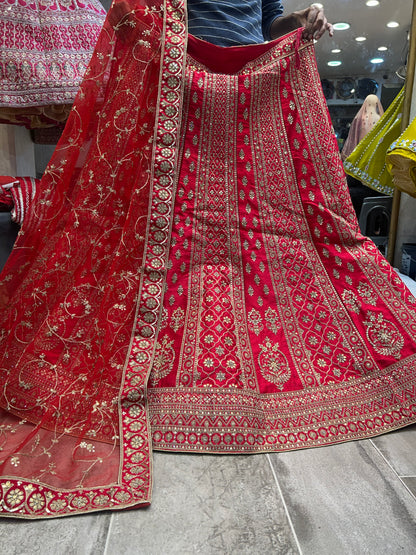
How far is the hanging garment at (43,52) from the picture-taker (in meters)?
1.74

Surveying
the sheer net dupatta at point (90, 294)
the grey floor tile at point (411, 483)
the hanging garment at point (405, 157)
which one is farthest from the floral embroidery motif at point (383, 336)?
the hanging garment at point (405, 157)

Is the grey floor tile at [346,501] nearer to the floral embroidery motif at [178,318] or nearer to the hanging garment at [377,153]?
the floral embroidery motif at [178,318]

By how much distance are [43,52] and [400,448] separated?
188cm

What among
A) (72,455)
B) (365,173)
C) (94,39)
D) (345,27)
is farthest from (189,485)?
(345,27)

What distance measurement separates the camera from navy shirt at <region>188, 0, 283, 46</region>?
53.9 inches

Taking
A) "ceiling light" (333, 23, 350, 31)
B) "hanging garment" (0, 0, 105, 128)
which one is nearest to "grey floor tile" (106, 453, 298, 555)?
"hanging garment" (0, 0, 105, 128)

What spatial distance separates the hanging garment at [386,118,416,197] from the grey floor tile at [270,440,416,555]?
1499 mm

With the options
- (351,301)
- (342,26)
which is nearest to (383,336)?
(351,301)

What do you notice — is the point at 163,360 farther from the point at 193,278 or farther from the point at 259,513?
the point at 259,513

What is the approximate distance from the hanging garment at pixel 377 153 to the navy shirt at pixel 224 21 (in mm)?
1063

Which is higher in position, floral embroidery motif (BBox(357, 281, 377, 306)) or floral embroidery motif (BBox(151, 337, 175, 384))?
floral embroidery motif (BBox(357, 281, 377, 306))

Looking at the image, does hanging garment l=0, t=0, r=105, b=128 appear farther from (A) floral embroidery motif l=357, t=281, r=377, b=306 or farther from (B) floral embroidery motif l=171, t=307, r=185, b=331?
(A) floral embroidery motif l=357, t=281, r=377, b=306

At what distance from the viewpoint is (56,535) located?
73 cm

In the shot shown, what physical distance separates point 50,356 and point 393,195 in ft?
8.11
